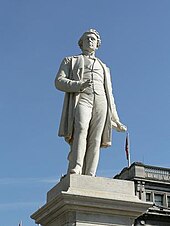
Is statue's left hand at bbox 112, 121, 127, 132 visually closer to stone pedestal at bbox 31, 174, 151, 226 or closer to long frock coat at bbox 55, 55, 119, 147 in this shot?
long frock coat at bbox 55, 55, 119, 147

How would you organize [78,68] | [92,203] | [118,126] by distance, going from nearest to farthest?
[92,203] < [78,68] < [118,126]

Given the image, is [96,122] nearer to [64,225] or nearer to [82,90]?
[82,90]

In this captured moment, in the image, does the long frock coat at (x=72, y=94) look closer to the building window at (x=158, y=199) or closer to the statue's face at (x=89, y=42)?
the statue's face at (x=89, y=42)

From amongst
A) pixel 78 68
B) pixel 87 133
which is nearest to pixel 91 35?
pixel 78 68

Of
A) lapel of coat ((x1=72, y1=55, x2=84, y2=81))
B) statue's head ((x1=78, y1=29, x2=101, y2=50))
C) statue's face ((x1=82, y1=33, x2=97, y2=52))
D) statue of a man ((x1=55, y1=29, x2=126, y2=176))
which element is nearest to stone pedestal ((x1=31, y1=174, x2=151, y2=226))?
statue of a man ((x1=55, y1=29, x2=126, y2=176))

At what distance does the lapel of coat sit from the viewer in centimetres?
1081

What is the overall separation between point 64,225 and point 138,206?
4.77 ft

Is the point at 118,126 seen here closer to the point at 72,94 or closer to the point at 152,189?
the point at 72,94

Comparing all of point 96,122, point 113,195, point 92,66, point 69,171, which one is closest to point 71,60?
point 92,66

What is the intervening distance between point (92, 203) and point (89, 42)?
3.82 m

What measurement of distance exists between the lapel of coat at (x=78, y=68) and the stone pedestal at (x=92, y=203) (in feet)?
7.63

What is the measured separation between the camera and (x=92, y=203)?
921cm

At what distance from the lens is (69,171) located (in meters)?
10.0

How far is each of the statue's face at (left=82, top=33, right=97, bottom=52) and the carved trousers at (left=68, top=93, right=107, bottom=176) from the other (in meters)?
1.25
